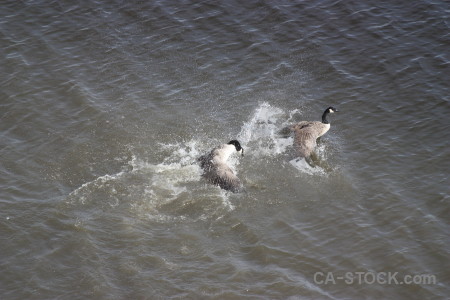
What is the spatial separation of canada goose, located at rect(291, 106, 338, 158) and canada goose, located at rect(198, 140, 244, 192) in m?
1.39

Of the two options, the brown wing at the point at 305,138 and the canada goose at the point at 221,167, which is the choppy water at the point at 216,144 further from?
the brown wing at the point at 305,138

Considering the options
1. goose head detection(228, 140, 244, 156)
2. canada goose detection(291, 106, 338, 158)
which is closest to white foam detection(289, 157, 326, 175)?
canada goose detection(291, 106, 338, 158)

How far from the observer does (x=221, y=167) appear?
1232cm

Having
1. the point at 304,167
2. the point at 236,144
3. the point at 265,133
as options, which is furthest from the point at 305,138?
the point at 236,144

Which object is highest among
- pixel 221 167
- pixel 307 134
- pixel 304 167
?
pixel 307 134

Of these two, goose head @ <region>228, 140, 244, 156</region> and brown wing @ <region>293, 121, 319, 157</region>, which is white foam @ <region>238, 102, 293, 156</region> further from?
goose head @ <region>228, 140, 244, 156</region>

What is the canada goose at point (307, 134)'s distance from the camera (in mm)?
13273

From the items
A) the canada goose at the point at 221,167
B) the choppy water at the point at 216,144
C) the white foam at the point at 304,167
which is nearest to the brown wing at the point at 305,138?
the white foam at the point at 304,167

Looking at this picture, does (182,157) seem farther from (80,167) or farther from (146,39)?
(146,39)

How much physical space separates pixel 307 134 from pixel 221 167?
2437 millimetres

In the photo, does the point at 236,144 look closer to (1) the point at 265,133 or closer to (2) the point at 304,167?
(1) the point at 265,133

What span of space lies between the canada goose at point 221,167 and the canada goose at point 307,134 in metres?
1.39

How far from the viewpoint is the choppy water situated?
10.2 meters

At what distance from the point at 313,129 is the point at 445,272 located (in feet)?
15.3
